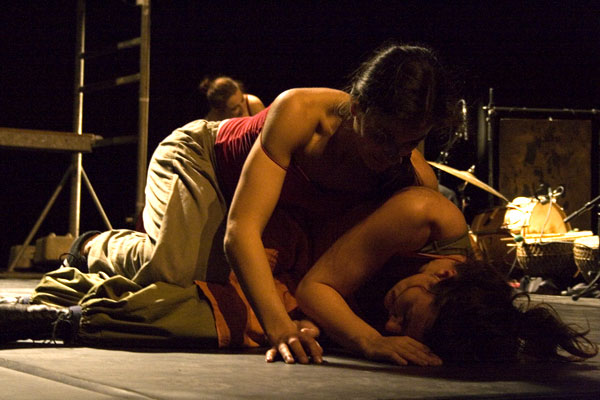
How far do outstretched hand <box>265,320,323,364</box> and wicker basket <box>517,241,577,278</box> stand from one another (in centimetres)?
358

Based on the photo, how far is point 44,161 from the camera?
5680 mm

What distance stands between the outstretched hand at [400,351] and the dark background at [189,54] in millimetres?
3902

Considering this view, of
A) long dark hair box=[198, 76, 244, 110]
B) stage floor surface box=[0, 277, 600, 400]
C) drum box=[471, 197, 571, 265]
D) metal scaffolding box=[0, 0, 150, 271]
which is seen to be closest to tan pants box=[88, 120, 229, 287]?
stage floor surface box=[0, 277, 600, 400]

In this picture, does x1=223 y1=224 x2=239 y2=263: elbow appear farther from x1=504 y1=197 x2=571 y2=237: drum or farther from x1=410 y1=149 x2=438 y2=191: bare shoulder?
x1=504 y1=197 x2=571 y2=237: drum

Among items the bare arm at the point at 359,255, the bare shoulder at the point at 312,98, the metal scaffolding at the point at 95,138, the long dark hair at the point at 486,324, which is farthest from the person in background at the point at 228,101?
the long dark hair at the point at 486,324

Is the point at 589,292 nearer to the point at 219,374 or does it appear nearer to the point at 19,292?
the point at 19,292

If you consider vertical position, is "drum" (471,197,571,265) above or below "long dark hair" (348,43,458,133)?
below

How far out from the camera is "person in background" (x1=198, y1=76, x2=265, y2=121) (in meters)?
3.93

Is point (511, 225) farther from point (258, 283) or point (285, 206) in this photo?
point (258, 283)

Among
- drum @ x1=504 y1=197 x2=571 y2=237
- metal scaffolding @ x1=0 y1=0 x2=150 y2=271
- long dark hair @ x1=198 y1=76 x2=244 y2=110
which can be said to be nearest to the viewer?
long dark hair @ x1=198 y1=76 x2=244 y2=110

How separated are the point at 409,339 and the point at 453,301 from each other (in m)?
0.11

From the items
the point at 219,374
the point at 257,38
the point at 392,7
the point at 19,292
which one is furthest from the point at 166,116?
the point at 219,374

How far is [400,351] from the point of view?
1.60 m

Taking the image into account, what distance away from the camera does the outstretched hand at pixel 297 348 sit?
5.09ft
